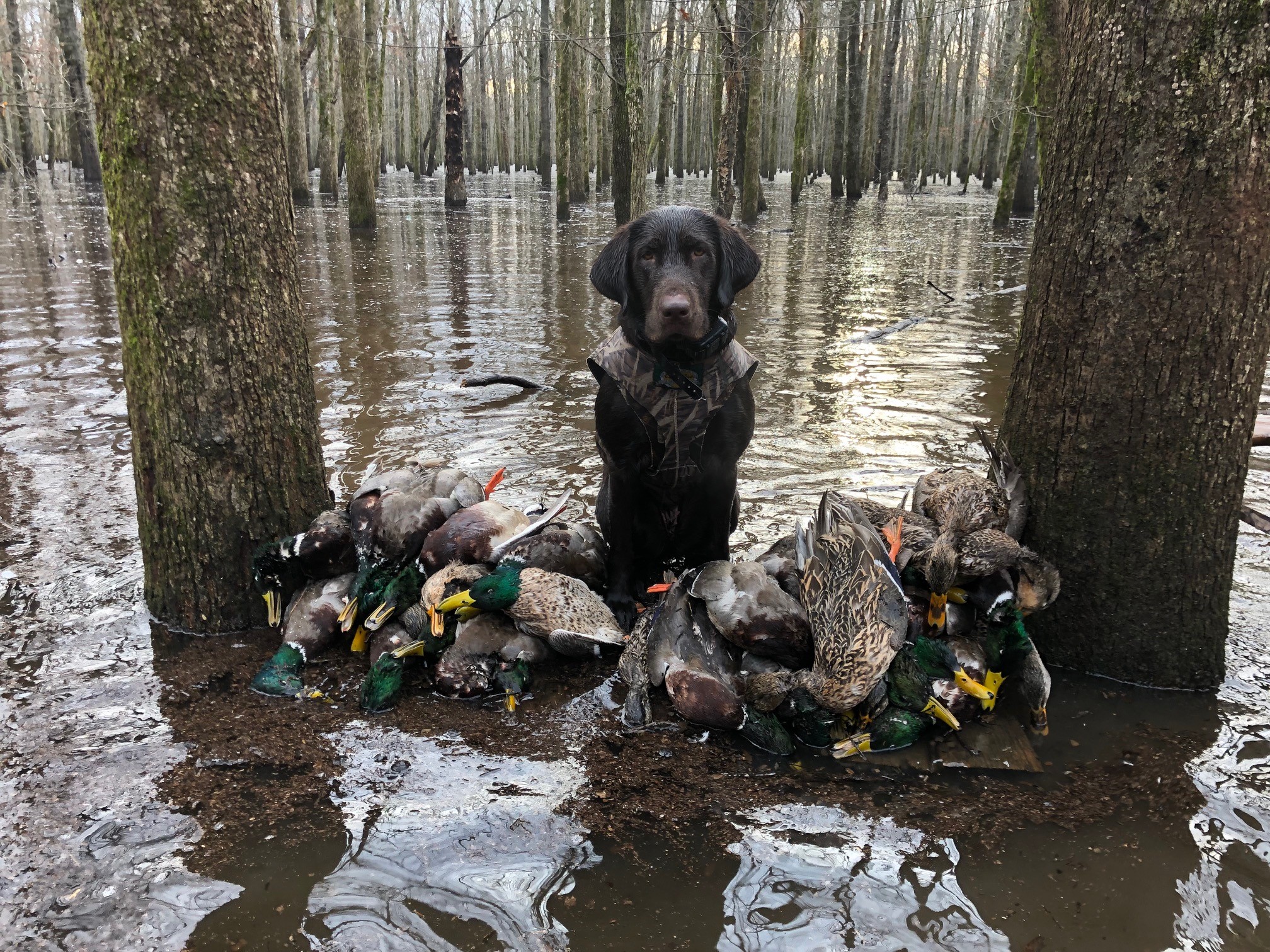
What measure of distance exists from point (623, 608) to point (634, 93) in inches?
491

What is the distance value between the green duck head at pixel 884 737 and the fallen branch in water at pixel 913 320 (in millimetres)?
6662

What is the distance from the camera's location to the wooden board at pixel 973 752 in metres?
2.92

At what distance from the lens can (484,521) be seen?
3.88 metres

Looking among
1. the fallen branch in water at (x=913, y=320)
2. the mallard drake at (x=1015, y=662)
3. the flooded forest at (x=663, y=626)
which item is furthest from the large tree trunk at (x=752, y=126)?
the mallard drake at (x=1015, y=662)

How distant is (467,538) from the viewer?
382 centimetres

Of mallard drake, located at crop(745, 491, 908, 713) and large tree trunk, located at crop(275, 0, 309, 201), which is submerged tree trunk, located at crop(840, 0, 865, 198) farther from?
mallard drake, located at crop(745, 491, 908, 713)

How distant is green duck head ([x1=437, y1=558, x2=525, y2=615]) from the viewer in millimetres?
3424

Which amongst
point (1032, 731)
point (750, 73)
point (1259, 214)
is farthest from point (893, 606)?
point (750, 73)

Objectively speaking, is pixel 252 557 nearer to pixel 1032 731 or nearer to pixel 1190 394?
pixel 1032 731

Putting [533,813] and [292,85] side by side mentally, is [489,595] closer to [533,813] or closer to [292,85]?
[533,813]

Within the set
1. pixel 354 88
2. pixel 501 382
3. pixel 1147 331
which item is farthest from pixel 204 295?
pixel 354 88

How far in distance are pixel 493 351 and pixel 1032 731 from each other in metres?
6.75

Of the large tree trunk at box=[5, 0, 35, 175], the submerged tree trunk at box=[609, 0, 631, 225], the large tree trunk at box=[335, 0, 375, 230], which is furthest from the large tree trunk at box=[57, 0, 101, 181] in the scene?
the submerged tree trunk at box=[609, 0, 631, 225]

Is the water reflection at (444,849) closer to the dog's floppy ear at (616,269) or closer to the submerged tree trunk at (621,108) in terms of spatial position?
the dog's floppy ear at (616,269)
